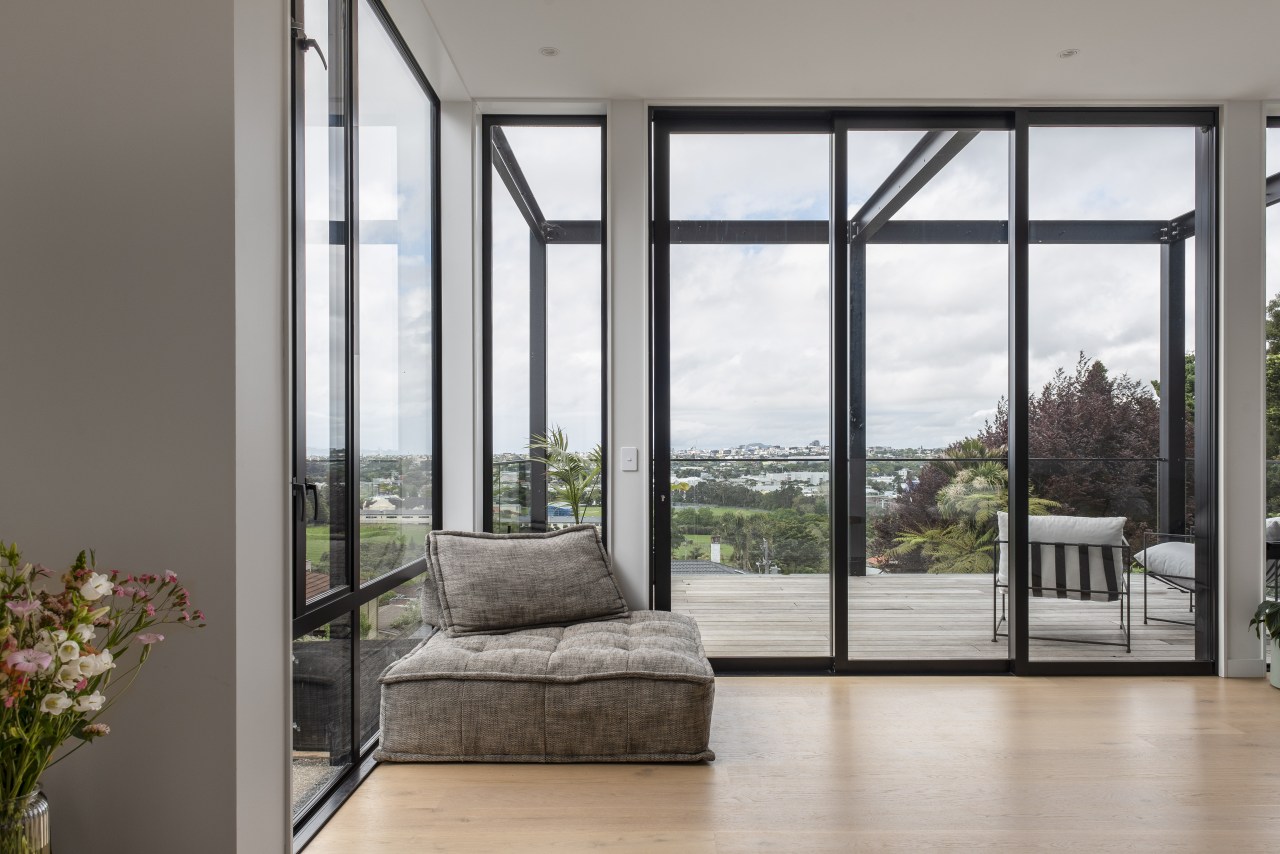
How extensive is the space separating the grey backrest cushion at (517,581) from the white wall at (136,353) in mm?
1520

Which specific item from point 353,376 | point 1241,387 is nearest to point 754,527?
Answer: point 353,376

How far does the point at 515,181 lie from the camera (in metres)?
3.78

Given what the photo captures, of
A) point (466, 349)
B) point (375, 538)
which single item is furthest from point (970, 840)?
point (466, 349)

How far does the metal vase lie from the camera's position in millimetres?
1161

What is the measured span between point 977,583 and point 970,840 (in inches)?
70.8

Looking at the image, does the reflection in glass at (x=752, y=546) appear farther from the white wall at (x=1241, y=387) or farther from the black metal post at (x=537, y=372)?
the white wall at (x=1241, y=387)

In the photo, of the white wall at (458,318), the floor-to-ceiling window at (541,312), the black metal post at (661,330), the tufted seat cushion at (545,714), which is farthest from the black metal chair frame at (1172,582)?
the white wall at (458,318)

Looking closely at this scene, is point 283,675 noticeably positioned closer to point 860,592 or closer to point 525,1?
point 525,1

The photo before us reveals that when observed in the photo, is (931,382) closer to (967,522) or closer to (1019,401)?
(1019,401)

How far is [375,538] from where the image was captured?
2707mm

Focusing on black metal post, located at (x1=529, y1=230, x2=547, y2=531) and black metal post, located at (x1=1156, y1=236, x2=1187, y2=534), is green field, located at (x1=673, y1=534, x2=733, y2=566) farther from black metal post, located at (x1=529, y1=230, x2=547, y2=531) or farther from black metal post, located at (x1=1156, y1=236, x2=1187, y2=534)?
black metal post, located at (x1=1156, y1=236, x2=1187, y2=534)

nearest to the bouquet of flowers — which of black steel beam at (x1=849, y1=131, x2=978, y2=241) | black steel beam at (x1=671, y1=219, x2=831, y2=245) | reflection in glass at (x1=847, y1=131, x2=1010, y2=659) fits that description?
black steel beam at (x1=671, y1=219, x2=831, y2=245)

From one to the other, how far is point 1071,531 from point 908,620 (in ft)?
2.99

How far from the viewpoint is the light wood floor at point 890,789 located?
2117 millimetres
